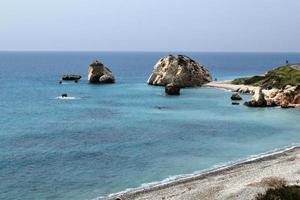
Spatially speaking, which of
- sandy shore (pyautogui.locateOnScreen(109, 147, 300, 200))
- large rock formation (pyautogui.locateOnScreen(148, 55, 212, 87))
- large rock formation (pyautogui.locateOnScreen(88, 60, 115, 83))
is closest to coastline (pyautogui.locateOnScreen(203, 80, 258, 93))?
large rock formation (pyautogui.locateOnScreen(148, 55, 212, 87))

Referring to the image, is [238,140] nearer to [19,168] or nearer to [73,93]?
[19,168]

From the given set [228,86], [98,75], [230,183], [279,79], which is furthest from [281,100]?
[98,75]

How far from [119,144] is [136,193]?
1822cm

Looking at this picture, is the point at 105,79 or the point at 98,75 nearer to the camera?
the point at 105,79

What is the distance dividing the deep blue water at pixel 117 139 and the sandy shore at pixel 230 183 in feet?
8.55

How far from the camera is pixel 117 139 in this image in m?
58.2

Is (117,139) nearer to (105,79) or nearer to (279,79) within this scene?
(279,79)

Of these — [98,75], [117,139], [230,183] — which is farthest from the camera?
[98,75]

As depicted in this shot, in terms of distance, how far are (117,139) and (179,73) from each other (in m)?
73.5

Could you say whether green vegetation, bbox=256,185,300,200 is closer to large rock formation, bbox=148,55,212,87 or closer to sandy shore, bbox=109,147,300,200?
sandy shore, bbox=109,147,300,200

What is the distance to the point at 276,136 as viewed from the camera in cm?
6144

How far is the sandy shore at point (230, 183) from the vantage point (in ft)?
114

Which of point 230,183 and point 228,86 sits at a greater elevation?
point 230,183

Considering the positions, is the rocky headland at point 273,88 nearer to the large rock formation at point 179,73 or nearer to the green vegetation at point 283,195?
the large rock formation at point 179,73
